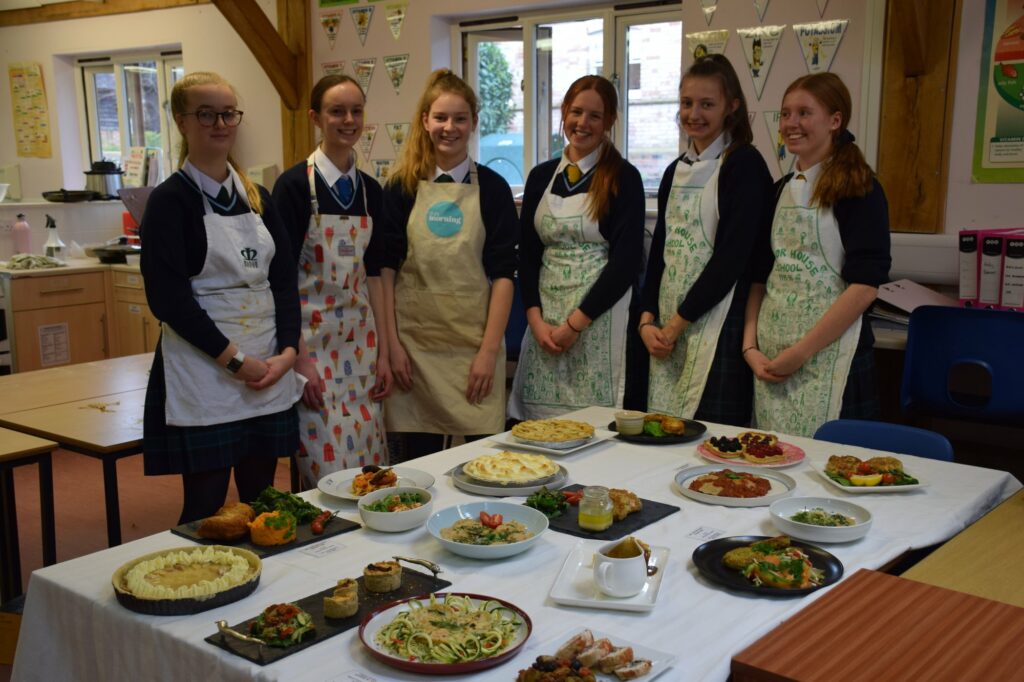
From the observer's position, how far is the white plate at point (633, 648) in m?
1.24

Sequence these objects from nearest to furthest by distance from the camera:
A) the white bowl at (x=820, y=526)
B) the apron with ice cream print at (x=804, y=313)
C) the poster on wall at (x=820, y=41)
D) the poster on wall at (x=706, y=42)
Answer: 1. the white bowl at (x=820, y=526)
2. the apron with ice cream print at (x=804, y=313)
3. the poster on wall at (x=820, y=41)
4. the poster on wall at (x=706, y=42)

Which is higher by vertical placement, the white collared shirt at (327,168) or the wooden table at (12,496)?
the white collared shirt at (327,168)

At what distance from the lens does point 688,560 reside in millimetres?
1640

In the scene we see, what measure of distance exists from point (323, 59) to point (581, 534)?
4.34 meters

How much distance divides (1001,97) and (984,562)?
2.33 metres

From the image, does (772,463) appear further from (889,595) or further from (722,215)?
(722,215)

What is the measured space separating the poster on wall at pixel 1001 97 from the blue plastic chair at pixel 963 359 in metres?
0.82

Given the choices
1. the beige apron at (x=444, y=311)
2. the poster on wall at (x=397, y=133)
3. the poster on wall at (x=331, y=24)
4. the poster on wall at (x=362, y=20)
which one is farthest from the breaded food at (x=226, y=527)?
the poster on wall at (x=331, y=24)

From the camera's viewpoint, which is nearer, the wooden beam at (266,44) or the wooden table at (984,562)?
the wooden table at (984,562)

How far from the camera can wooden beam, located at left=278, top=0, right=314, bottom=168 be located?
5.45 metres

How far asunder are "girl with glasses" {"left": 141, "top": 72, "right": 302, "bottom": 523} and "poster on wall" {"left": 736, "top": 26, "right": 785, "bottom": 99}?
2325 millimetres

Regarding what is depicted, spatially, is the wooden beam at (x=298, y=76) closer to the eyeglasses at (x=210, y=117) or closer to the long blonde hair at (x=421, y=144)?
the long blonde hair at (x=421, y=144)

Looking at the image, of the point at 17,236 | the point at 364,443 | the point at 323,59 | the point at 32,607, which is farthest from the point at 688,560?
the point at 17,236

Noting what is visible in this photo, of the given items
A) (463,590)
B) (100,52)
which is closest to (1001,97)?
(463,590)
